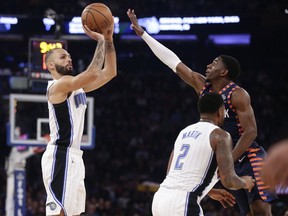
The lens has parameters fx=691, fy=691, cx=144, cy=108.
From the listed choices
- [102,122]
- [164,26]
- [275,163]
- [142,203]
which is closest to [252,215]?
[275,163]

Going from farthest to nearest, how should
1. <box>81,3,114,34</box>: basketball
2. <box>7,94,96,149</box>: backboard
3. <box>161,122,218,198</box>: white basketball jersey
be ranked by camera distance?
<box>7,94,96,149</box>: backboard, <box>81,3,114,34</box>: basketball, <box>161,122,218,198</box>: white basketball jersey

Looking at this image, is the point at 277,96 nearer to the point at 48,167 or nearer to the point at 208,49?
the point at 208,49

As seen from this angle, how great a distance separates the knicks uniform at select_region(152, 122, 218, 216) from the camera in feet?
16.2

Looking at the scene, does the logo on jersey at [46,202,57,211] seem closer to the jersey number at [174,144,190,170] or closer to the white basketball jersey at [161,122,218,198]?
the white basketball jersey at [161,122,218,198]

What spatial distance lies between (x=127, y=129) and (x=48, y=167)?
49.3 ft

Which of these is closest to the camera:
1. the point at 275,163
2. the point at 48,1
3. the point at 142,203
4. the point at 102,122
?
the point at 275,163

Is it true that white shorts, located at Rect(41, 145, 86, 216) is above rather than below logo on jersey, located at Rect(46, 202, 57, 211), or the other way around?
above

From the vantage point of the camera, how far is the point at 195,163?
5.00 meters

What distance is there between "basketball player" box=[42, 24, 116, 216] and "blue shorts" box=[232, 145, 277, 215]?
1.44m

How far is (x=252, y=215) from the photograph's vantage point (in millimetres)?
6230

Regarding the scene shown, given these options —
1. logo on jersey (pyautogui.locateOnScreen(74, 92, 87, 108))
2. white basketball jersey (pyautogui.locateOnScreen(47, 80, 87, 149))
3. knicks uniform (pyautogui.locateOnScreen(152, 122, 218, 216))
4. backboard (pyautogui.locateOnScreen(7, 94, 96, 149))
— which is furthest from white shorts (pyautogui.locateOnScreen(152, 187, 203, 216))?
backboard (pyautogui.locateOnScreen(7, 94, 96, 149))

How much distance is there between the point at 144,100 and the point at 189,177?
55.0 feet

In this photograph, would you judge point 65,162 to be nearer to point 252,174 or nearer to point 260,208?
point 252,174

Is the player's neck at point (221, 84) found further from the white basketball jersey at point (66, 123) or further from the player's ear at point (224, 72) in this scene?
the white basketball jersey at point (66, 123)
